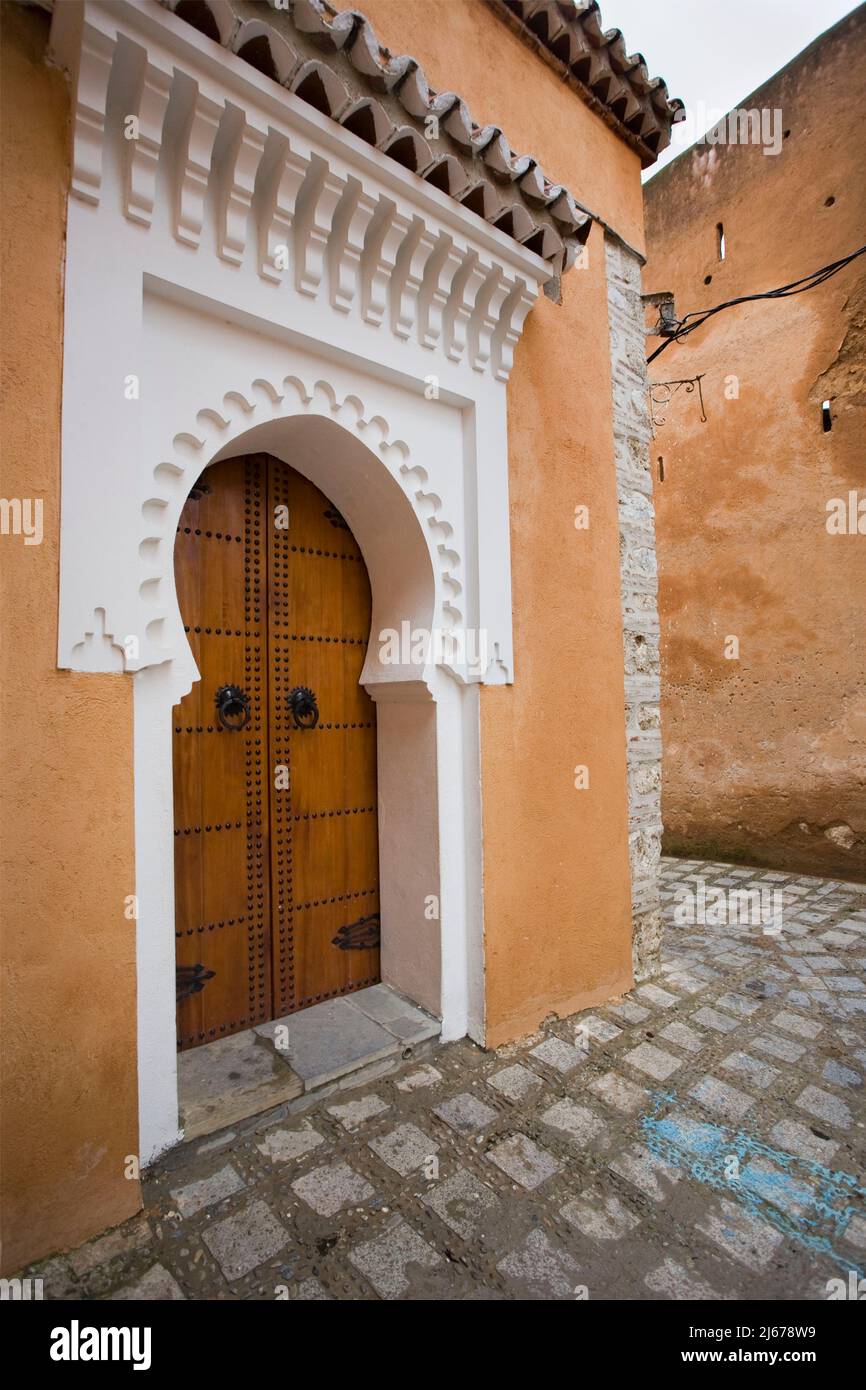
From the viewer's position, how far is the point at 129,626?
2.01m

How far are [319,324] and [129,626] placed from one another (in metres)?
1.46

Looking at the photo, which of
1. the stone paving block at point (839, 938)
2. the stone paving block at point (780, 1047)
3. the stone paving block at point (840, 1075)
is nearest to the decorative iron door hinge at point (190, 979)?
the stone paving block at point (780, 1047)

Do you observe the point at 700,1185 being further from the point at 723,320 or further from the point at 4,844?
the point at 723,320

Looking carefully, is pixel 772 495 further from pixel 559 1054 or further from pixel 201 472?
pixel 201 472

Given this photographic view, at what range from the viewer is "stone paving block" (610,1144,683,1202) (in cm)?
214

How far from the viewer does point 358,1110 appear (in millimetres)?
2508

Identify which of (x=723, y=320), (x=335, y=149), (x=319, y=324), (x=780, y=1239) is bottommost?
(x=780, y=1239)

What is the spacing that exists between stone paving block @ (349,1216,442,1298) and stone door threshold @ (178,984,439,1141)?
0.69m

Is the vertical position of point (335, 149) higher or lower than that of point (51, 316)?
higher

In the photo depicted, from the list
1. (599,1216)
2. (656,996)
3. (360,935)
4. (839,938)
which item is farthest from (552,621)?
(839,938)

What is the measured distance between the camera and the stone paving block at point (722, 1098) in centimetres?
257

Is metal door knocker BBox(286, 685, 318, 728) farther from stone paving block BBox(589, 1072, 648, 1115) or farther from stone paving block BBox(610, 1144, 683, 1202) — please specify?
stone paving block BBox(610, 1144, 683, 1202)
